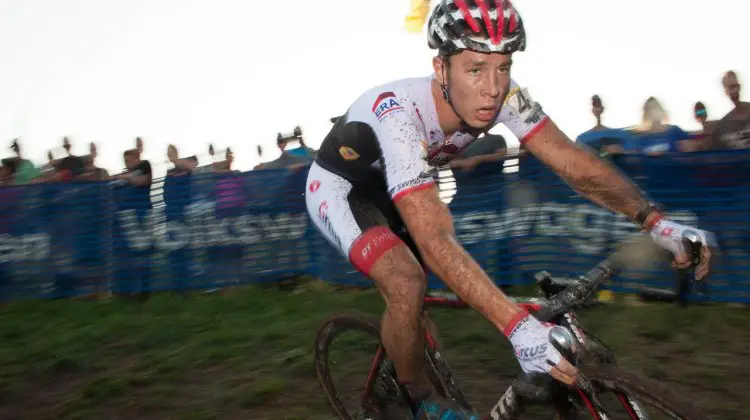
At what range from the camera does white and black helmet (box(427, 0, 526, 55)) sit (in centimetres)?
279

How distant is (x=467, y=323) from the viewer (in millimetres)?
6520

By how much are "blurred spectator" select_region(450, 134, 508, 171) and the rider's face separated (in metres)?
4.95

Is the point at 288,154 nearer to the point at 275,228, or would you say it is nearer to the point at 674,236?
the point at 275,228

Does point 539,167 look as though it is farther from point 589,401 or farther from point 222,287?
point 589,401

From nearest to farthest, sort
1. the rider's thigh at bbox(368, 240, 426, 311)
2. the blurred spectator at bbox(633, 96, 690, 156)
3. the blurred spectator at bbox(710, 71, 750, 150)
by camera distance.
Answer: the rider's thigh at bbox(368, 240, 426, 311) < the blurred spectator at bbox(710, 71, 750, 150) < the blurred spectator at bbox(633, 96, 690, 156)

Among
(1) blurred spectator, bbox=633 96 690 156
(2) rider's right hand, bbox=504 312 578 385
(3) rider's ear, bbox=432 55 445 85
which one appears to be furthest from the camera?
(1) blurred spectator, bbox=633 96 690 156

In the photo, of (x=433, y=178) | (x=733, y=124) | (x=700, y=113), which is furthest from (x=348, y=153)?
(x=700, y=113)

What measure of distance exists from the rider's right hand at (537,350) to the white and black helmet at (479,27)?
43.2 inches

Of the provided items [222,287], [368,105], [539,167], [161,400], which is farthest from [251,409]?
[222,287]

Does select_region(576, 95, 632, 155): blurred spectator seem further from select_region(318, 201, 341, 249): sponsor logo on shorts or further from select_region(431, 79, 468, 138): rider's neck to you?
select_region(318, 201, 341, 249): sponsor logo on shorts

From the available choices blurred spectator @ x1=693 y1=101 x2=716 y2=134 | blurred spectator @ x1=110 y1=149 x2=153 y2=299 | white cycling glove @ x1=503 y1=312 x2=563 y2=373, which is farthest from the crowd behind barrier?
white cycling glove @ x1=503 y1=312 x2=563 y2=373

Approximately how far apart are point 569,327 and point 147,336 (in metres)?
5.65

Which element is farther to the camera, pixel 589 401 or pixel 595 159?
pixel 595 159

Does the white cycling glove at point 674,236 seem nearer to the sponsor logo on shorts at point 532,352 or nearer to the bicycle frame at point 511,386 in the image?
the bicycle frame at point 511,386
